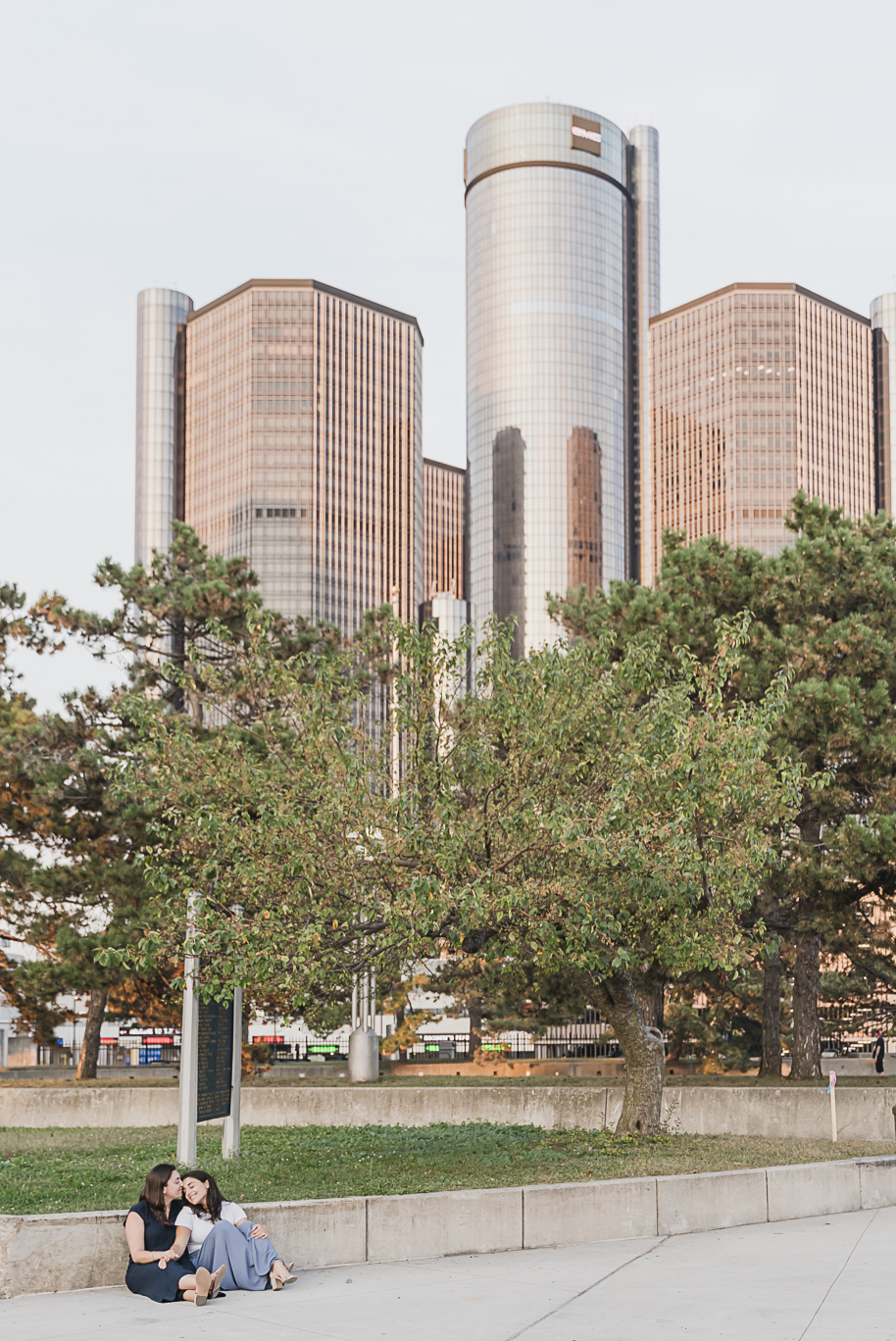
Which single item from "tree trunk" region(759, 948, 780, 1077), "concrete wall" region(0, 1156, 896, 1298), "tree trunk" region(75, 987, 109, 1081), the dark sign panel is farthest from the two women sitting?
"tree trunk" region(759, 948, 780, 1077)

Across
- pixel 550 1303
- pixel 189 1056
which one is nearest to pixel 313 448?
pixel 189 1056

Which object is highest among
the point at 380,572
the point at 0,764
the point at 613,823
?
the point at 380,572

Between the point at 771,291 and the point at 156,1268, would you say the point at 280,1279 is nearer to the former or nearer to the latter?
the point at 156,1268

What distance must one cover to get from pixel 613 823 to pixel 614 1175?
340 cm

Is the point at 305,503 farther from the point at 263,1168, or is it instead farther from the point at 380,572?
the point at 263,1168

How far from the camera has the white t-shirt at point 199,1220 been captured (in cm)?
996

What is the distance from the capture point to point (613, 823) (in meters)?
14.6

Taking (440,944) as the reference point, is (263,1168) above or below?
below

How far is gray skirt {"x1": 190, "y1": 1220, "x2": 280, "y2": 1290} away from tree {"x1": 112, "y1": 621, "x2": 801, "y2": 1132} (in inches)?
137

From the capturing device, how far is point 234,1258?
388 inches

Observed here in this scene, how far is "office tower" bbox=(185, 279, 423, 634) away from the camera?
175m

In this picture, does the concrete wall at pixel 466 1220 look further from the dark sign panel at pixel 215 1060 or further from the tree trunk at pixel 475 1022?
the tree trunk at pixel 475 1022

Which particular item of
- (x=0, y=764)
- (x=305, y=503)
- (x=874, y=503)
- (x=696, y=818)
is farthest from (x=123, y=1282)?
(x=874, y=503)

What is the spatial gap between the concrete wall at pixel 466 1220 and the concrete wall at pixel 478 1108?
751cm
